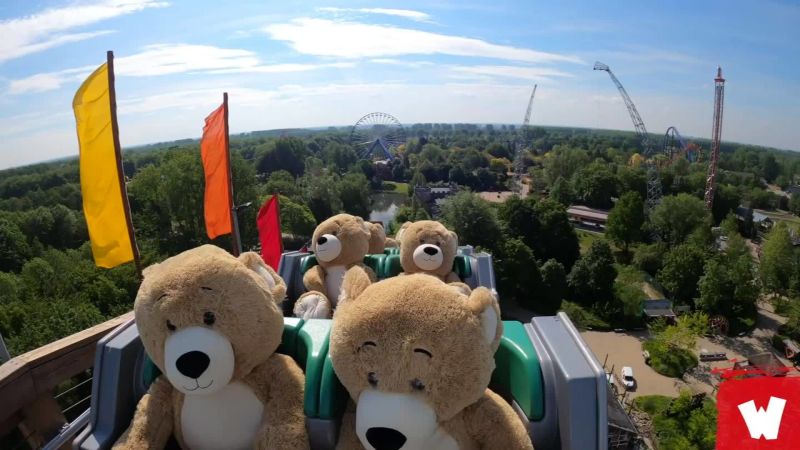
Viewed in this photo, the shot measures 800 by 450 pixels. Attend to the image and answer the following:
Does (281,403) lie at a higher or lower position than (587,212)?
higher

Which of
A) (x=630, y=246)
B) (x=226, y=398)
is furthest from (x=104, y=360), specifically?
(x=630, y=246)

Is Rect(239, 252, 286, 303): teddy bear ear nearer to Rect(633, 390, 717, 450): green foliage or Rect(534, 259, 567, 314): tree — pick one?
Rect(633, 390, 717, 450): green foliage

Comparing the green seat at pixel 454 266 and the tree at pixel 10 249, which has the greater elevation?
the green seat at pixel 454 266

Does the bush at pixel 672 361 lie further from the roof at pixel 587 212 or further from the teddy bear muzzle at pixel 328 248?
the roof at pixel 587 212

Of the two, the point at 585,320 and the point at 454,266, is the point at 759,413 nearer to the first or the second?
the point at 454,266

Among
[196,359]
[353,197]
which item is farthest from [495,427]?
[353,197]

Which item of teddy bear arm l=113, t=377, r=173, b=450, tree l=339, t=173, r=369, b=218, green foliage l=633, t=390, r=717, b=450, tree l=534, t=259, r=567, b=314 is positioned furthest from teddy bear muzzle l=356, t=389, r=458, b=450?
tree l=339, t=173, r=369, b=218

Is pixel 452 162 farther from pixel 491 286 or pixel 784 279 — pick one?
pixel 491 286

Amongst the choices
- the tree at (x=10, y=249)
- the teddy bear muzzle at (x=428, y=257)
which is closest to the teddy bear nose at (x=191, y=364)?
the teddy bear muzzle at (x=428, y=257)
